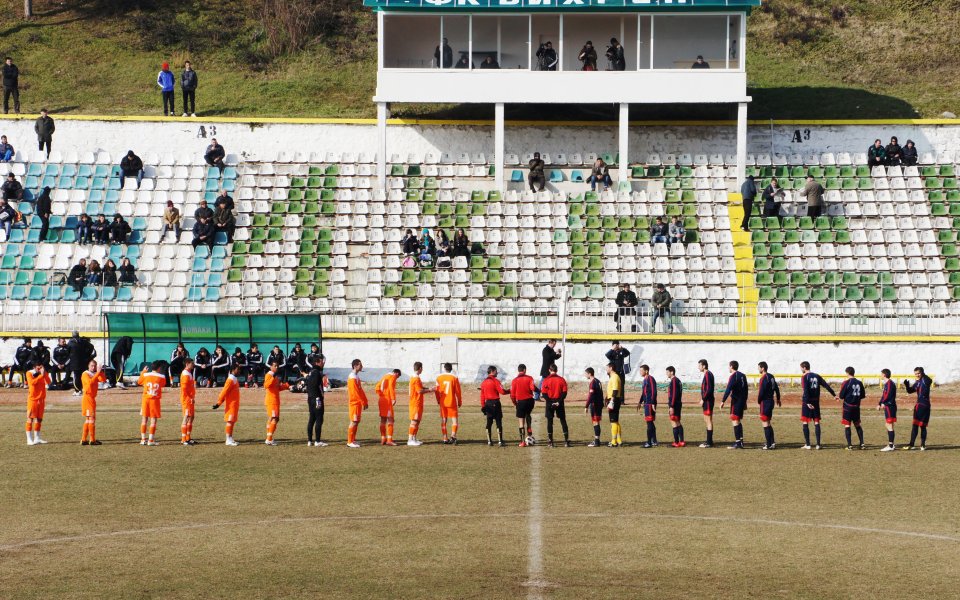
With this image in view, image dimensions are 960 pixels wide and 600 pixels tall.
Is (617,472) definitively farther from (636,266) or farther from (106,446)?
(636,266)

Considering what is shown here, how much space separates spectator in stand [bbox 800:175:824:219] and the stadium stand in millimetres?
385

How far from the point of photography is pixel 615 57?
44000 mm

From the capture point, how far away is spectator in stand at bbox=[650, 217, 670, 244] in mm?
40875

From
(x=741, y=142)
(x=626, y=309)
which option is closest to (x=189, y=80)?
(x=741, y=142)

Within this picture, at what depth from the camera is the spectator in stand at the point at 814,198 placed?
41812 millimetres

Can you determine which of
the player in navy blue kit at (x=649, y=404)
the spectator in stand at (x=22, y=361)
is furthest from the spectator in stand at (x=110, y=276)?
the player in navy blue kit at (x=649, y=404)

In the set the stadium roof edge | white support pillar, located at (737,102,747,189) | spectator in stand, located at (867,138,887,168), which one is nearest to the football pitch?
white support pillar, located at (737,102,747,189)

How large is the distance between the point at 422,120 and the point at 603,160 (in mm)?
6493

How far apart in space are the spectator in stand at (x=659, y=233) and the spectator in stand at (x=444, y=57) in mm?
8764

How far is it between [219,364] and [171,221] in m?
7.66

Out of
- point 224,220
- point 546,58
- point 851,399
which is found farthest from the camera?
point 546,58

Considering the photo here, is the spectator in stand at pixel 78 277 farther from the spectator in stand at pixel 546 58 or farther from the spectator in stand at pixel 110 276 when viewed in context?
the spectator in stand at pixel 546 58

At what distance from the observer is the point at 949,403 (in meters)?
34.7

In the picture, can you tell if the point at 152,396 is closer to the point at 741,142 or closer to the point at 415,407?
the point at 415,407
